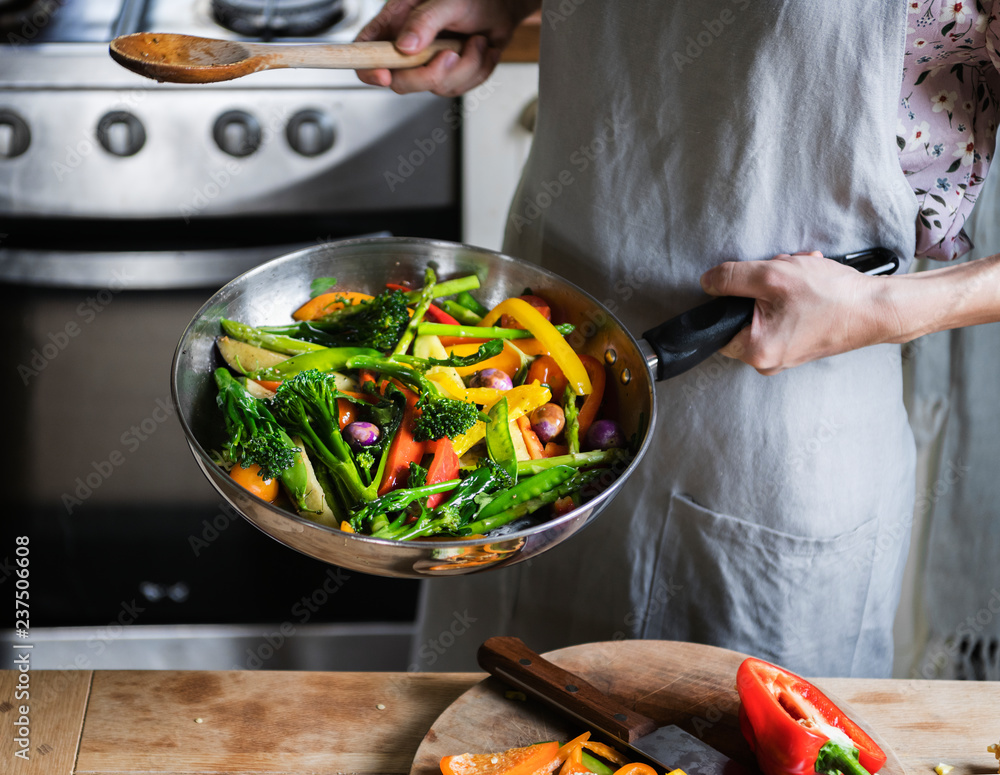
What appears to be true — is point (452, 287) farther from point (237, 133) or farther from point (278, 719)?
point (237, 133)

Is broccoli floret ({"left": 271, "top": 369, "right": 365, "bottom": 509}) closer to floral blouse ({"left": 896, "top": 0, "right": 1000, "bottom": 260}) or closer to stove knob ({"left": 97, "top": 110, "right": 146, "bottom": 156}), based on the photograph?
floral blouse ({"left": 896, "top": 0, "right": 1000, "bottom": 260})

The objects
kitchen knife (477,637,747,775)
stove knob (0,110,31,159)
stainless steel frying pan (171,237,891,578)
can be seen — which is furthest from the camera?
stove knob (0,110,31,159)

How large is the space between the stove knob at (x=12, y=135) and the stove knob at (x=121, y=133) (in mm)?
155

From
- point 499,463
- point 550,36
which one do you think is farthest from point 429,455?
point 550,36

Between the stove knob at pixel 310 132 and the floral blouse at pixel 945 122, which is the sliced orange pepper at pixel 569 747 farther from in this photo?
the stove knob at pixel 310 132

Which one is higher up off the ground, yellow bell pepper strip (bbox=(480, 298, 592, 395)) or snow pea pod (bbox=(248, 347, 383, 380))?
yellow bell pepper strip (bbox=(480, 298, 592, 395))

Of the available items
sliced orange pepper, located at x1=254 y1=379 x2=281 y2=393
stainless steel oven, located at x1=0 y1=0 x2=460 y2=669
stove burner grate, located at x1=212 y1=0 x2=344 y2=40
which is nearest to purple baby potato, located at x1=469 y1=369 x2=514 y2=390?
sliced orange pepper, located at x1=254 y1=379 x2=281 y2=393

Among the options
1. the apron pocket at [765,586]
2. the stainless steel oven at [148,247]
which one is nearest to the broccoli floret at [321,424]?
the apron pocket at [765,586]

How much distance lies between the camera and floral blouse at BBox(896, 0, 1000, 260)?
3.38 ft

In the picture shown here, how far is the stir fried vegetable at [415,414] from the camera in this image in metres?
0.84

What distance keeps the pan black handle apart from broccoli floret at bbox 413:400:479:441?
0.80 feet

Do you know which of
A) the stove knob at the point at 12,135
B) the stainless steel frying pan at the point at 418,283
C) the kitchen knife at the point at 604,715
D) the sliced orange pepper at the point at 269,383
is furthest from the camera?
the stove knob at the point at 12,135

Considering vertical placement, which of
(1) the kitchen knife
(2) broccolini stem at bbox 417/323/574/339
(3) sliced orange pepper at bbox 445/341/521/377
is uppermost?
(2) broccolini stem at bbox 417/323/574/339

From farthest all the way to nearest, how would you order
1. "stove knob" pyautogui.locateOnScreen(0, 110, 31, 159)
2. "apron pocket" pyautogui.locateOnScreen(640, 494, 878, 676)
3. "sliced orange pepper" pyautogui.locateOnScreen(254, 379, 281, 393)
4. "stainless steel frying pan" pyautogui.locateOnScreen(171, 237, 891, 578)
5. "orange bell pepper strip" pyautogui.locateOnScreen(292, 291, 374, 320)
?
"stove knob" pyautogui.locateOnScreen(0, 110, 31, 159) < "apron pocket" pyautogui.locateOnScreen(640, 494, 878, 676) < "orange bell pepper strip" pyautogui.locateOnScreen(292, 291, 374, 320) < "sliced orange pepper" pyautogui.locateOnScreen(254, 379, 281, 393) < "stainless steel frying pan" pyautogui.locateOnScreen(171, 237, 891, 578)
